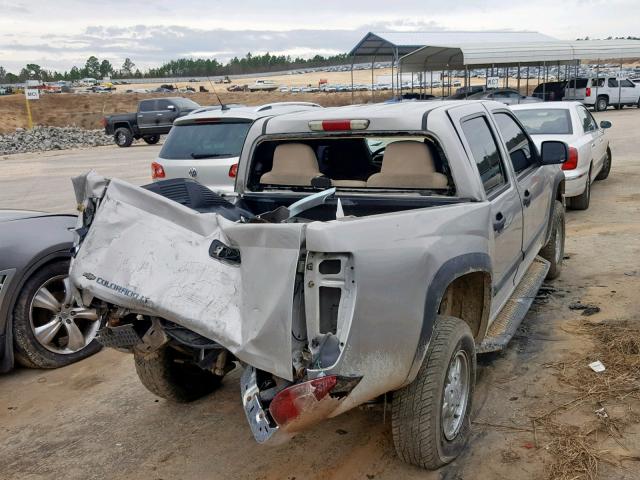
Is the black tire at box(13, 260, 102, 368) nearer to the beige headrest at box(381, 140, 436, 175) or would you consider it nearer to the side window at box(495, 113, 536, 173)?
the beige headrest at box(381, 140, 436, 175)

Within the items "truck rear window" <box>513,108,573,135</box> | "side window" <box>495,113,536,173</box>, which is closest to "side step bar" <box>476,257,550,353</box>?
"side window" <box>495,113,536,173</box>

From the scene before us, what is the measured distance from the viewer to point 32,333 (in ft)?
15.5

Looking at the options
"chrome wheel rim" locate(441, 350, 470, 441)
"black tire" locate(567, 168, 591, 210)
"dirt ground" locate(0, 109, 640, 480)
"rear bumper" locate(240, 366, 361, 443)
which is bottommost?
"dirt ground" locate(0, 109, 640, 480)

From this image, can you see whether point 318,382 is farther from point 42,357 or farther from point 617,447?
point 42,357

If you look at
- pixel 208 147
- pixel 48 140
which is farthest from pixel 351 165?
pixel 48 140

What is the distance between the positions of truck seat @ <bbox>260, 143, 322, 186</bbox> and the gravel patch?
25.1 m

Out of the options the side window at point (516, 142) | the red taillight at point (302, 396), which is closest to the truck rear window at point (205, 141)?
the side window at point (516, 142)

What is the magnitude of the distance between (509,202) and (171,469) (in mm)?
2677

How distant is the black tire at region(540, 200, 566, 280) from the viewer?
589 cm

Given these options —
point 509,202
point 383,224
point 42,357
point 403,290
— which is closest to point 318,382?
point 403,290

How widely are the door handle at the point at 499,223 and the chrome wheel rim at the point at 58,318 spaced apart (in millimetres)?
2975

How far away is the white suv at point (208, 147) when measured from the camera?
8344 millimetres

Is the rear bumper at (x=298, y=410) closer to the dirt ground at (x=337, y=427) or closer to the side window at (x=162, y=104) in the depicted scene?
the dirt ground at (x=337, y=427)

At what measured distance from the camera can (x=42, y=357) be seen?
479 cm
